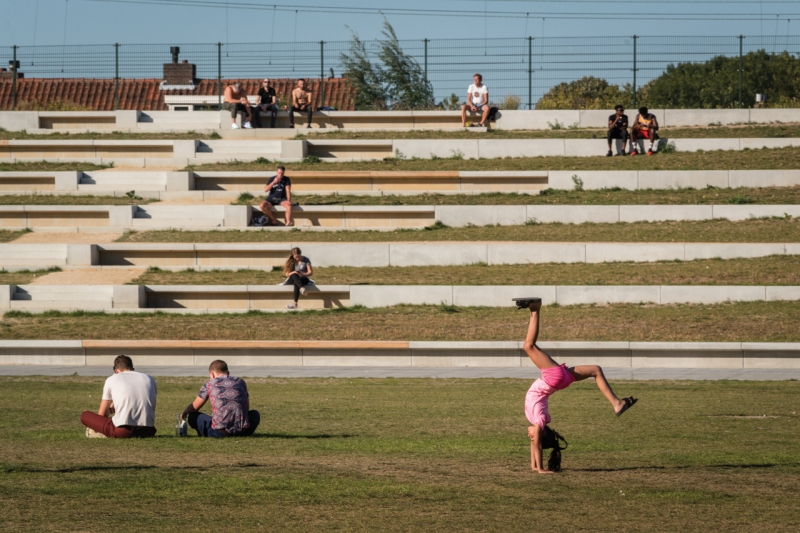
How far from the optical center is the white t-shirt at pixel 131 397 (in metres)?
10.4

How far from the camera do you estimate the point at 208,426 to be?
1094 cm

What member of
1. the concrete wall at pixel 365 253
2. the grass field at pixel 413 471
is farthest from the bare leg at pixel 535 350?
the concrete wall at pixel 365 253

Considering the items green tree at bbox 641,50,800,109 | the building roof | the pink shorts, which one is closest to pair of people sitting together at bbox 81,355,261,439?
the pink shorts

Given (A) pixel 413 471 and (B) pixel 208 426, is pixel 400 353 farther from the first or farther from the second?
(A) pixel 413 471

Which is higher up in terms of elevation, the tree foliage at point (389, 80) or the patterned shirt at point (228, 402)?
the tree foliage at point (389, 80)

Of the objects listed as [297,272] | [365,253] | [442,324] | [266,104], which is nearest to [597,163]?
[365,253]

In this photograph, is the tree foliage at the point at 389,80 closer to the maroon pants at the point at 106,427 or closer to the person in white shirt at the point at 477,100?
the person in white shirt at the point at 477,100

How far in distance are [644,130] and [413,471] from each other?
79.4 ft

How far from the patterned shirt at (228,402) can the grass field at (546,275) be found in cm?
1190

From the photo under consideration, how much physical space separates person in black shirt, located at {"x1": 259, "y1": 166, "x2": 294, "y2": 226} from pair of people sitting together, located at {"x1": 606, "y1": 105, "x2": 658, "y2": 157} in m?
10.2

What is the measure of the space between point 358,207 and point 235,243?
4.07 metres

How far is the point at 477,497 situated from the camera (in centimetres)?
794

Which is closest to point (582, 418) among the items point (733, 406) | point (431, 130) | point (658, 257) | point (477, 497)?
point (733, 406)

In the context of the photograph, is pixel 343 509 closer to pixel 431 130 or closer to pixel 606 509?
pixel 606 509
